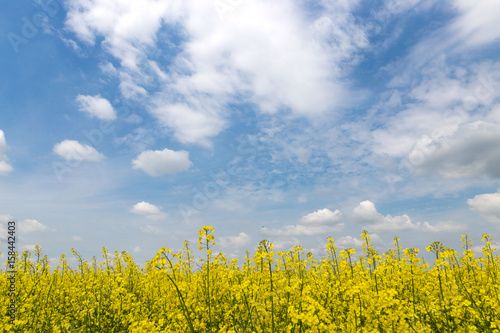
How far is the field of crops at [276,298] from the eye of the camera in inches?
177

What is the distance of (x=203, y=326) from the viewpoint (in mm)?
5684

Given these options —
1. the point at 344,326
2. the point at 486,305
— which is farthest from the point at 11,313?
the point at 486,305

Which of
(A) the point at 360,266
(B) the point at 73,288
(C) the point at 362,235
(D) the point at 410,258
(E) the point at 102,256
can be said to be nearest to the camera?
(D) the point at 410,258

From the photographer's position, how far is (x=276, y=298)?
409 cm

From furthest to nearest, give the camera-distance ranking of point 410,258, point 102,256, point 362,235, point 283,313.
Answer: point 102,256 < point 362,235 < point 410,258 < point 283,313

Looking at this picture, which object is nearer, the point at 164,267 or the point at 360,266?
the point at 164,267

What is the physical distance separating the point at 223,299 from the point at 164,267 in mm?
3614

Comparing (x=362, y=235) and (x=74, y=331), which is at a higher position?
(x=362, y=235)

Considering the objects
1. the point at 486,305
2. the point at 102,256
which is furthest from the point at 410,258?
the point at 102,256

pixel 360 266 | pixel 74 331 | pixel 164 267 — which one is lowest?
pixel 74 331

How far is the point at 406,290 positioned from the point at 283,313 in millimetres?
3920

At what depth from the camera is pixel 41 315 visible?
7.92 metres

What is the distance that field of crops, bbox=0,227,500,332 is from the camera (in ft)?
14.8

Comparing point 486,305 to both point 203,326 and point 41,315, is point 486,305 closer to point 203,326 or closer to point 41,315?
point 203,326
